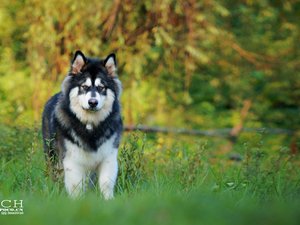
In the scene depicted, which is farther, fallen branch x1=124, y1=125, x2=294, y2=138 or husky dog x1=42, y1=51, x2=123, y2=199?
fallen branch x1=124, y1=125, x2=294, y2=138

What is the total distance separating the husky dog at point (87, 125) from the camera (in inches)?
238

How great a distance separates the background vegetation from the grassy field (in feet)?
0.08

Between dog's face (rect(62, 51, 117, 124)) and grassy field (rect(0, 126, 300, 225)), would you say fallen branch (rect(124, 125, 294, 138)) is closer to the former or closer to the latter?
grassy field (rect(0, 126, 300, 225))

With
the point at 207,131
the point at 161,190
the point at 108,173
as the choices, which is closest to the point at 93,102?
the point at 108,173

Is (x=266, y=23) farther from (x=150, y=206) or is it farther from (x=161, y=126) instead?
(x=150, y=206)

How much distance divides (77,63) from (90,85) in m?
0.30

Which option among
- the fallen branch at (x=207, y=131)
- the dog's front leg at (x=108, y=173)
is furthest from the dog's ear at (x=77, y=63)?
the fallen branch at (x=207, y=131)

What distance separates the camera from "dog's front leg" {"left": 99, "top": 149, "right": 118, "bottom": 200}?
19.5ft

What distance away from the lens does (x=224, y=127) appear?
13.2 meters

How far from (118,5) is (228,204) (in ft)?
21.8

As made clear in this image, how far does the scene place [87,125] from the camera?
246 inches

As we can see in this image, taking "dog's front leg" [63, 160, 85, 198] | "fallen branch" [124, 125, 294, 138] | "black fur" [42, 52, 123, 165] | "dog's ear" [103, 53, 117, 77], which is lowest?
"fallen branch" [124, 125, 294, 138]

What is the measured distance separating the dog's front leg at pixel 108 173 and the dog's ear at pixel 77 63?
93 cm

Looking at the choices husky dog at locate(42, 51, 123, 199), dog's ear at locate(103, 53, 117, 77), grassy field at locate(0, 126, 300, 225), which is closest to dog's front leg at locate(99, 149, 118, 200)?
husky dog at locate(42, 51, 123, 199)
